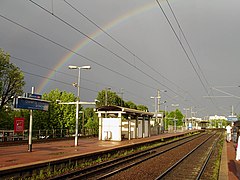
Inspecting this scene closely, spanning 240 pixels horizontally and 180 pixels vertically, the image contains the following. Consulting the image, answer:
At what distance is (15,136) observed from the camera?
106 feet

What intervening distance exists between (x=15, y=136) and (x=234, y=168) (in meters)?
24.7

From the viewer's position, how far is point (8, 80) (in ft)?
148

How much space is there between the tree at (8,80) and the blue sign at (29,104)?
90.7 feet

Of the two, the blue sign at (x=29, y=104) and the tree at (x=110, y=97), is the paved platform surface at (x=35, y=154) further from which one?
the tree at (x=110, y=97)

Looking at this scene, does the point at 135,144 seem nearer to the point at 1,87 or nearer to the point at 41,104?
the point at 41,104

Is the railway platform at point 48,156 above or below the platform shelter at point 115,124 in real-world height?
below

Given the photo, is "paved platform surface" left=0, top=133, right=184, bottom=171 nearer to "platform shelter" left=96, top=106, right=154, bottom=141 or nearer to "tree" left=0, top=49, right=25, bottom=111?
"platform shelter" left=96, top=106, right=154, bottom=141

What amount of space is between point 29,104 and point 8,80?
29.7 m

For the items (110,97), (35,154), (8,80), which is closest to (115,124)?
(35,154)

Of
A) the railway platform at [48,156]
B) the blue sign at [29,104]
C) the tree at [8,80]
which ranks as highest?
the tree at [8,80]

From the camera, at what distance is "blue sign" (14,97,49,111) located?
16938 millimetres

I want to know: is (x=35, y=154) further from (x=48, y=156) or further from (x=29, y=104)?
(x=29, y=104)

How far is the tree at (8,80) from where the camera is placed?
44125 millimetres

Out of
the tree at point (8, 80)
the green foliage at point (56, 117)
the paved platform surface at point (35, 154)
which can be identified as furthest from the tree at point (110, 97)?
the paved platform surface at point (35, 154)
